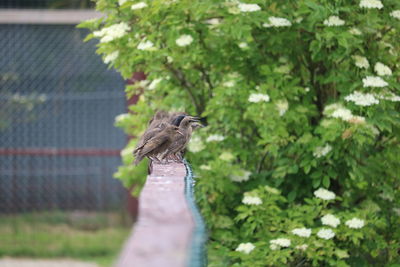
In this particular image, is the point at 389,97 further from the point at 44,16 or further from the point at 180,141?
the point at 44,16

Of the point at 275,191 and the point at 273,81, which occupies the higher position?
the point at 273,81

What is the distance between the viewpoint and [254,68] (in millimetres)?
4434

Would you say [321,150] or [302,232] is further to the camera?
[321,150]

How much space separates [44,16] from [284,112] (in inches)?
172

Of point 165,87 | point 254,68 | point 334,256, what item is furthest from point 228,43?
point 334,256

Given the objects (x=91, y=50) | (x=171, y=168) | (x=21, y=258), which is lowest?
(x=21, y=258)

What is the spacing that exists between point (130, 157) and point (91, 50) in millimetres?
3315

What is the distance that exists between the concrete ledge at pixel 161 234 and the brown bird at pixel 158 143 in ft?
3.28

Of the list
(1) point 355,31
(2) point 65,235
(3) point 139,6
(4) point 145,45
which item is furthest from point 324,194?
(2) point 65,235

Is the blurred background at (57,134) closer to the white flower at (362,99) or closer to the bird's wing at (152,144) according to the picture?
the white flower at (362,99)

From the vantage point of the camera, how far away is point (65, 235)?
297 inches

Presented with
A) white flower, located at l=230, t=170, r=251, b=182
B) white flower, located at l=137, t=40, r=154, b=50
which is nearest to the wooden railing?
white flower, located at l=137, t=40, r=154, b=50

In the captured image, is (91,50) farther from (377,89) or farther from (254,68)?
(377,89)

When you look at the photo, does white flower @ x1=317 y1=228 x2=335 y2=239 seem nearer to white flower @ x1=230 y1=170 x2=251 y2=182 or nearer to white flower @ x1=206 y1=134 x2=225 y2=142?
white flower @ x1=230 y1=170 x2=251 y2=182
